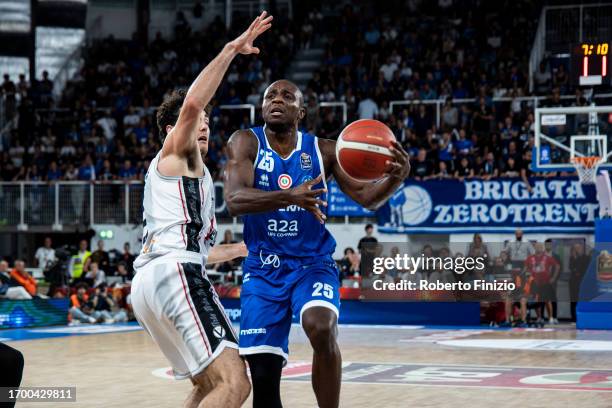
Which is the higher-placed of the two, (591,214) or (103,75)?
(103,75)

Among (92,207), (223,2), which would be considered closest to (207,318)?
(92,207)

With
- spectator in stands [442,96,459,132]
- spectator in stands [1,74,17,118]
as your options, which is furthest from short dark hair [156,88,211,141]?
spectator in stands [1,74,17,118]

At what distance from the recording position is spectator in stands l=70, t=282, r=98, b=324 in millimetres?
19938

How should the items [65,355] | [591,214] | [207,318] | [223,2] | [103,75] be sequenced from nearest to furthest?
[207,318] < [65,355] < [591,214] < [103,75] < [223,2]

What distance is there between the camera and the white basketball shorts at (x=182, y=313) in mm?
5379

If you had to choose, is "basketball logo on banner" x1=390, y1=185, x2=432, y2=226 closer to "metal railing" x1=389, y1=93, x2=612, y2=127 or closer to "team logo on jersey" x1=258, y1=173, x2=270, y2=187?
"metal railing" x1=389, y1=93, x2=612, y2=127

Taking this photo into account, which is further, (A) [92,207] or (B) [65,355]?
(A) [92,207]

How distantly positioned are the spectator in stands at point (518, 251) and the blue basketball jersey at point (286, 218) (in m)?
13.4

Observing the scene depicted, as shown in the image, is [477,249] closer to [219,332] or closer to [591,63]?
[591,63]

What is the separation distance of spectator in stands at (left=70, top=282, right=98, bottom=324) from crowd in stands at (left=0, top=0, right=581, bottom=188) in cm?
500

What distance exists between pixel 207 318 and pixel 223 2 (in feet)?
96.0

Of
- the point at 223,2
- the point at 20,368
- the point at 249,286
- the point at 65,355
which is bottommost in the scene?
the point at 65,355

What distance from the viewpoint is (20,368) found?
5613 millimetres

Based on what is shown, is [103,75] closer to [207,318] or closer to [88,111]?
[88,111]
